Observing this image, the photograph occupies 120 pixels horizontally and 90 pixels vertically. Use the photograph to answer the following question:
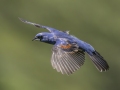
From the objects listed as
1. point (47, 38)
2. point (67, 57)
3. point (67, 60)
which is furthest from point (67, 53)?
point (47, 38)

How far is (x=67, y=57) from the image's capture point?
12023 mm

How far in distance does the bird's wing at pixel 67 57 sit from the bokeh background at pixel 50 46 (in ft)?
42.3

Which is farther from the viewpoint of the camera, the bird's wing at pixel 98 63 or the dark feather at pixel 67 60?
the bird's wing at pixel 98 63

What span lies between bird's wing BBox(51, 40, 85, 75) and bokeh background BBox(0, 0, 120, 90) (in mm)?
12898

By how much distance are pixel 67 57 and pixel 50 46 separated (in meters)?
15.9

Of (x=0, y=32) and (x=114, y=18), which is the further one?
(x=114, y=18)

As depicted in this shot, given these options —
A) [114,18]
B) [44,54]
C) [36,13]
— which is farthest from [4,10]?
[114,18]

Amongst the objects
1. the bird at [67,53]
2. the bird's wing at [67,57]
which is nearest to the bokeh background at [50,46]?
the bird at [67,53]

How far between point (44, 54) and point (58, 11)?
5370 millimetres

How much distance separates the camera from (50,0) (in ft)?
107

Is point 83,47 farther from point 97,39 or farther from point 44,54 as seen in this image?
point 97,39

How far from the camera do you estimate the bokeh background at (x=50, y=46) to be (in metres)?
25.8

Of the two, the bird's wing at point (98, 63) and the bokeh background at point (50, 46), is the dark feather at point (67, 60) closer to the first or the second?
the bird's wing at point (98, 63)

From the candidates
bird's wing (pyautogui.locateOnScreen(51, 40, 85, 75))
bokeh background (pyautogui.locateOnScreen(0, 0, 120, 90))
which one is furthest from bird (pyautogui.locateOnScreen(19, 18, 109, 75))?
bokeh background (pyautogui.locateOnScreen(0, 0, 120, 90))
